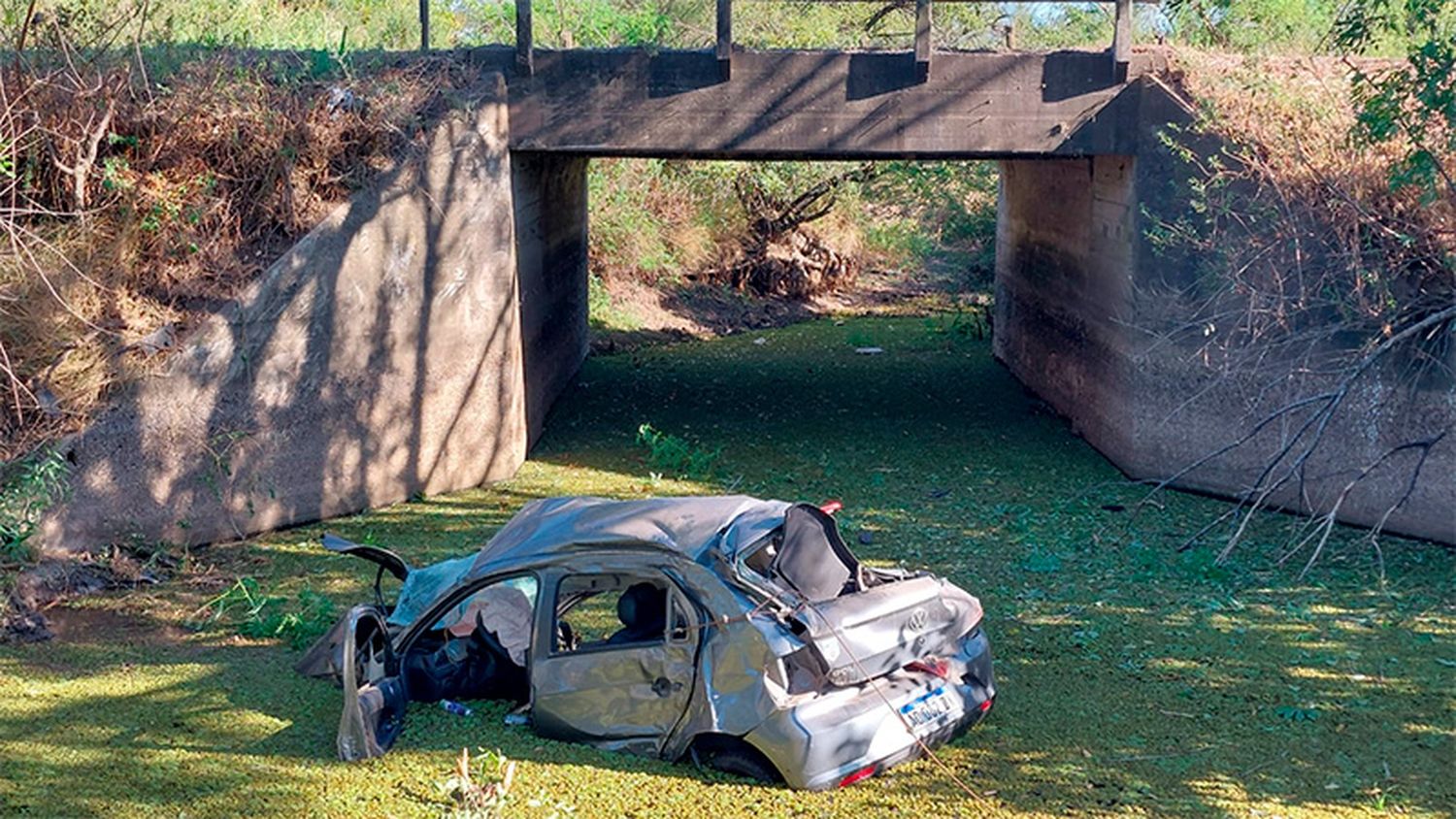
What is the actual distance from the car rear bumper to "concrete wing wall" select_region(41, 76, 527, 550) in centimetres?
663

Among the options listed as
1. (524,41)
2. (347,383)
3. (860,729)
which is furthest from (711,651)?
(524,41)

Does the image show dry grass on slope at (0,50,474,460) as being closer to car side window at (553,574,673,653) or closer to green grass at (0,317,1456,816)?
green grass at (0,317,1456,816)

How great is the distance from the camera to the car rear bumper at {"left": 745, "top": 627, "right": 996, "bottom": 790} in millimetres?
6422

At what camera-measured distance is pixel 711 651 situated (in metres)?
6.60

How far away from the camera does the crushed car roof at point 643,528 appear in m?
6.89

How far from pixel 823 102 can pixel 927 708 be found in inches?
302

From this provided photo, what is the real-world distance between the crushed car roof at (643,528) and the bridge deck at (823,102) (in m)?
6.35

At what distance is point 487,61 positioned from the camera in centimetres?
1325

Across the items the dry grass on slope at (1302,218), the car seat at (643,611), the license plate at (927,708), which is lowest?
the license plate at (927,708)

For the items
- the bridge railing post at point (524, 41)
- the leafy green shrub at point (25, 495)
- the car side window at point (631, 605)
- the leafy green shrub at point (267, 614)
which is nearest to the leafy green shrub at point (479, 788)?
the car side window at point (631, 605)

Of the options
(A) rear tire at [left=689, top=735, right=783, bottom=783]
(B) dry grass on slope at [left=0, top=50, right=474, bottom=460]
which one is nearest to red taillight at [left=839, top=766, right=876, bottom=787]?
(A) rear tire at [left=689, top=735, right=783, bottom=783]

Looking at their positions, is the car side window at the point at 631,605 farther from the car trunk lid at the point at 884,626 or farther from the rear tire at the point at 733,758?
the car trunk lid at the point at 884,626

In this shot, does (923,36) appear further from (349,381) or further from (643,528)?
(643,528)

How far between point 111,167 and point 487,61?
352 centimetres
